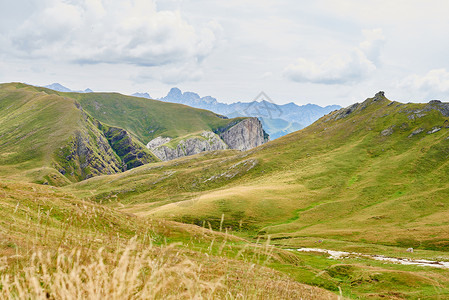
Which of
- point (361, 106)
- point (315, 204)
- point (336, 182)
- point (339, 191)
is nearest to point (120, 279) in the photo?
point (315, 204)

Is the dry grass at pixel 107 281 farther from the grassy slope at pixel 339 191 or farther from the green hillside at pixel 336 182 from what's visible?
the green hillside at pixel 336 182

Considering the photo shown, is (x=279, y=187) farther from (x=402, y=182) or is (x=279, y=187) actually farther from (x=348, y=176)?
(x=402, y=182)

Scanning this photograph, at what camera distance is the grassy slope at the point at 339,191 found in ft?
201

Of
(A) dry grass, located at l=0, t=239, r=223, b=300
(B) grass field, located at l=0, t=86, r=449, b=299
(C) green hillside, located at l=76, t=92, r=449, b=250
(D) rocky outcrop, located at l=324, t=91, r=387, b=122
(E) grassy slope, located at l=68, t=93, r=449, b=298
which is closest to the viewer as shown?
(A) dry grass, located at l=0, t=239, r=223, b=300

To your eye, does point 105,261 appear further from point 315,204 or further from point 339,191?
point 339,191

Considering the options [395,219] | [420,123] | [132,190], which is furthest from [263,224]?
[420,123]

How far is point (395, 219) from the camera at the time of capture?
7788 cm

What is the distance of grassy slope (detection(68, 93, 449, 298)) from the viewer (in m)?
61.2

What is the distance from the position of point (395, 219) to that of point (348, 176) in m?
35.6

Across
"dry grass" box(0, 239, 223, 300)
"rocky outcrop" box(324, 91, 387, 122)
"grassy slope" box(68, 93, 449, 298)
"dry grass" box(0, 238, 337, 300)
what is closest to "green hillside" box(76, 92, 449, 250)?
"grassy slope" box(68, 93, 449, 298)

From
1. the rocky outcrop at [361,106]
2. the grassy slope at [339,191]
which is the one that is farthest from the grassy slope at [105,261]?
the rocky outcrop at [361,106]

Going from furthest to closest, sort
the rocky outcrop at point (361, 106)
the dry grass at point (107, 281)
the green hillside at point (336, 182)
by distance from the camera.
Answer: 1. the rocky outcrop at point (361, 106)
2. the green hillside at point (336, 182)
3. the dry grass at point (107, 281)

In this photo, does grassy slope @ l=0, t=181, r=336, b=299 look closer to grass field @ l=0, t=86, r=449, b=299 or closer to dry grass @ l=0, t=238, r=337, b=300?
dry grass @ l=0, t=238, r=337, b=300

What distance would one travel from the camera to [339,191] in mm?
101125
